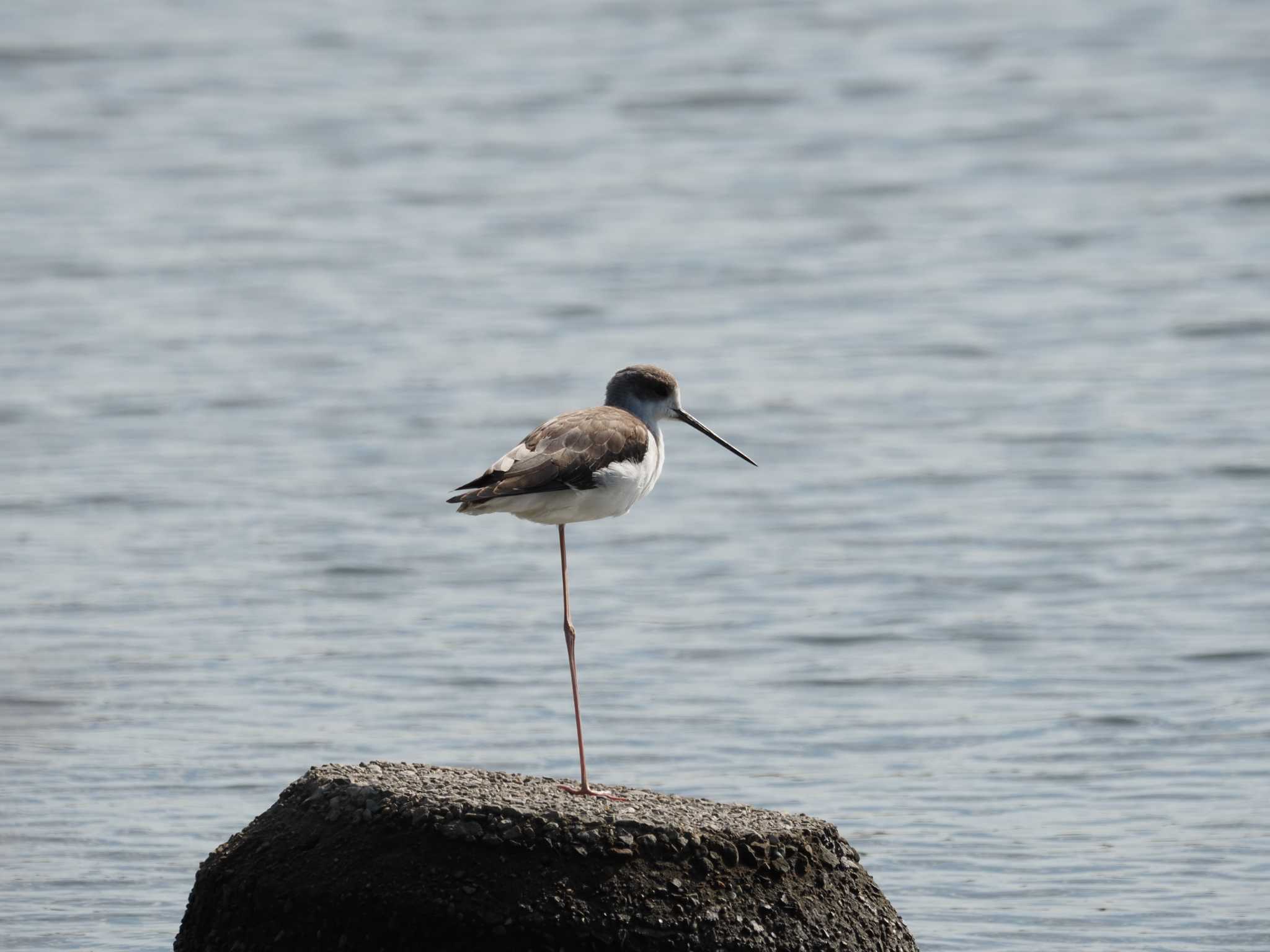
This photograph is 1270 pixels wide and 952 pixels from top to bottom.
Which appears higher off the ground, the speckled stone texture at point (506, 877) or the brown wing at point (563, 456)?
the brown wing at point (563, 456)

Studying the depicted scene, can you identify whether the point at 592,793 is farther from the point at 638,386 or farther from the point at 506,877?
the point at 638,386

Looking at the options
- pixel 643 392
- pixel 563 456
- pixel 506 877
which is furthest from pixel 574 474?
pixel 506 877

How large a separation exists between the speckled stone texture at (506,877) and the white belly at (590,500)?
124 cm

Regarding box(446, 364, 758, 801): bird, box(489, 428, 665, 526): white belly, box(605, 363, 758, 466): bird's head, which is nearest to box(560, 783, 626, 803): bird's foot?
box(446, 364, 758, 801): bird

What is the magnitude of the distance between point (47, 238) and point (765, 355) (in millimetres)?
10087

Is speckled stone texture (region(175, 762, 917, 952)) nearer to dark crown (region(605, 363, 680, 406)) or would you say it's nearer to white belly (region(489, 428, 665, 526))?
white belly (region(489, 428, 665, 526))

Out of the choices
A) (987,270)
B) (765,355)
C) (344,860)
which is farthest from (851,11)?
(344,860)

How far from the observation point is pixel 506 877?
6.88 meters

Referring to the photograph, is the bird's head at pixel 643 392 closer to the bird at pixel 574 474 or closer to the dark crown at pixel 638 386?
the dark crown at pixel 638 386

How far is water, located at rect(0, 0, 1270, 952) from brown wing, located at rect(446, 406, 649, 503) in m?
2.70

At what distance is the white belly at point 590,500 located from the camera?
27.0 feet

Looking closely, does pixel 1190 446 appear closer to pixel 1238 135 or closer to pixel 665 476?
pixel 665 476

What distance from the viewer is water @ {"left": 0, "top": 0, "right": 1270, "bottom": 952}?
1170cm

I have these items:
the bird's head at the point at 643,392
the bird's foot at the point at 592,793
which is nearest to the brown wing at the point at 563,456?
the bird's head at the point at 643,392
